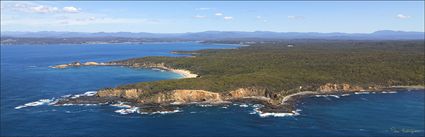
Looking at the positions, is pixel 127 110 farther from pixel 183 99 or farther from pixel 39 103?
pixel 39 103

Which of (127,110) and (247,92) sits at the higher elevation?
(247,92)

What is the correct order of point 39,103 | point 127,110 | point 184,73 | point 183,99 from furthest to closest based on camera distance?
point 184,73, point 183,99, point 39,103, point 127,110

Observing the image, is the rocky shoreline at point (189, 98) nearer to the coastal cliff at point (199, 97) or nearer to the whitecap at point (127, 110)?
the coastal cliff at point (199, 97)

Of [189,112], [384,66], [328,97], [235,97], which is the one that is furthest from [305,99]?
[384,66]

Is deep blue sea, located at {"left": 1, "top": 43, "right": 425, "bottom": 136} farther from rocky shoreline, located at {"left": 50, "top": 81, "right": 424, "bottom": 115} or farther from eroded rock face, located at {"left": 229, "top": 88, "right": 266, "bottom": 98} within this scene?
eroded rock face, located at {"left": 229, "top": 88, "right": 266, "bottom": 98}

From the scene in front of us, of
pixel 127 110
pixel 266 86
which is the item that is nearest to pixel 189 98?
pixel 127 110

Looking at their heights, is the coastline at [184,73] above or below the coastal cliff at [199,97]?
above

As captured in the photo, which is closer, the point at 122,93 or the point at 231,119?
the point at 231,119

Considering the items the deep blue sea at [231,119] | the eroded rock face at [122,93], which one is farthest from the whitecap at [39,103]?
the eroded rock face at [122,93]

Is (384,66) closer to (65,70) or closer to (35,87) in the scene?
(35,87)

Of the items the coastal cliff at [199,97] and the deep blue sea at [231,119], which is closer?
the deep blue sea at [231,119]

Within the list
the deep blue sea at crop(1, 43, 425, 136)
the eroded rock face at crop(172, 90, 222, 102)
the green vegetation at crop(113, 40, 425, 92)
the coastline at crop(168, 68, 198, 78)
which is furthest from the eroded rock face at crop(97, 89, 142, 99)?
the coastline at crop(168, 68, 198, 78)
